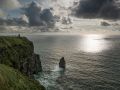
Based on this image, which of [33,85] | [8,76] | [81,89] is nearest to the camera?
[8,76]

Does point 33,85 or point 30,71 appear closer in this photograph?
point 33,85

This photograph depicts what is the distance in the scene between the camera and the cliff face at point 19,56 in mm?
108625

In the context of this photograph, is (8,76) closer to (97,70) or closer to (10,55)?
(10,55)

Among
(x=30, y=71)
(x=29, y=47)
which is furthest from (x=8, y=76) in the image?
(x=29, y=47)

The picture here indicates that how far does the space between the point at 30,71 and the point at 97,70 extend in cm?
4734

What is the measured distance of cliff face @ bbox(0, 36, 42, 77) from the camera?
10862 cm

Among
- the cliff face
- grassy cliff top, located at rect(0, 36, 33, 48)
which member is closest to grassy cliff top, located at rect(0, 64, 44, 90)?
the cliff face

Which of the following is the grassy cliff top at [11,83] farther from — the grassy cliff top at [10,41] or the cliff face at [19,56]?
the grassy cliff top at [10,41]

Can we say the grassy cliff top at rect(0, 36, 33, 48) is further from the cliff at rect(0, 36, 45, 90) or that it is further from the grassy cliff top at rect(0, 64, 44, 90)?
the grassy cliff top at rect(0, 64, 44, 90)

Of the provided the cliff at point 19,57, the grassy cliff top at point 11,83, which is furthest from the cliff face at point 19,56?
the grassy cliff top at point 11,83

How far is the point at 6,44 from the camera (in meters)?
116

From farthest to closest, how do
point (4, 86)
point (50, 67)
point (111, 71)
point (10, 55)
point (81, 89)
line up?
point (50, 67)
point (111, 71)
point (10, 55)
point (81, 89)
point (4, 86)

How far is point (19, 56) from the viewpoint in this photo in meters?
118

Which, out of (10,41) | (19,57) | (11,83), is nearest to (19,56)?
(19,57)
